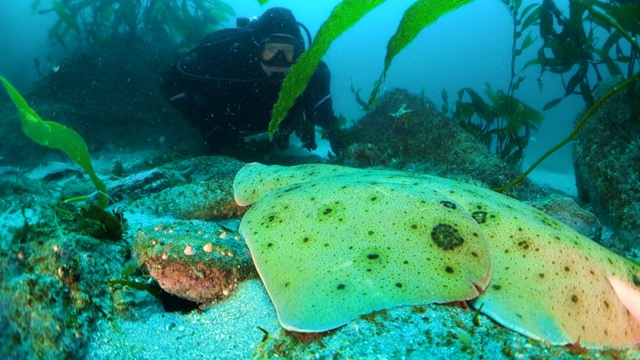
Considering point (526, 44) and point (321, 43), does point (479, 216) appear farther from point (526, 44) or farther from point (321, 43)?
point (526, 44)

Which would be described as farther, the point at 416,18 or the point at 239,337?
the point at 416,18

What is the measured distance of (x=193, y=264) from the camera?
2080 mm

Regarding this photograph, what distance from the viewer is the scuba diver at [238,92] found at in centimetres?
752

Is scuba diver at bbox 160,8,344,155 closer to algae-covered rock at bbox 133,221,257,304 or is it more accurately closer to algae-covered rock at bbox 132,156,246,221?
algae-covered rock at bbox 132,156,246,221

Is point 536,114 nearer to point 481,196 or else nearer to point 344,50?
point 481,196

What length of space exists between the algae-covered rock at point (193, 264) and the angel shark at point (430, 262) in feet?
0.73

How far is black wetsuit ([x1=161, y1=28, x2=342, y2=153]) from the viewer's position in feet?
25.2

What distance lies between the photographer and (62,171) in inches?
253

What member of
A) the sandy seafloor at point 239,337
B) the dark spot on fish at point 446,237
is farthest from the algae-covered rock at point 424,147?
the sandy seafloor at point 239,337

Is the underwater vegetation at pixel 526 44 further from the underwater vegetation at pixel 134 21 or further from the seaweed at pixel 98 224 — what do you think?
the underwater vegetation at pixel 134 21

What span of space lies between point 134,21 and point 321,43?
35.8 feet

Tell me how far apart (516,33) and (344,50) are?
111947mm

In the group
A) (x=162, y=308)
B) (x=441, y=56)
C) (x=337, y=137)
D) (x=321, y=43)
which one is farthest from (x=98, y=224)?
(x=441, y=56)

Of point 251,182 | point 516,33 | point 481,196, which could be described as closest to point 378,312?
point 481,196
